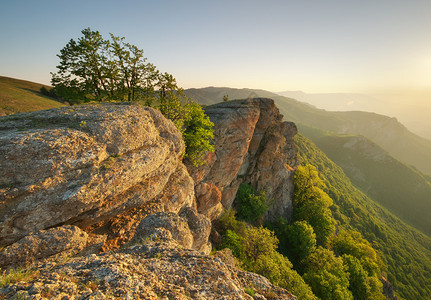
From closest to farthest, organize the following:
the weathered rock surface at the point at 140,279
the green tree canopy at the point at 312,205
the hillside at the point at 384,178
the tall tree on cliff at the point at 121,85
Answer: the weathered rock surface at the point at 140,279 → the tall tree on cliff at the point at 121,85 → the green tree canopy at the point at 312,205 → the hillside at the point at 384,178

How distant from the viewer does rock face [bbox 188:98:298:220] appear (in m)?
29.3

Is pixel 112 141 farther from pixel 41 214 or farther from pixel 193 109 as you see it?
pixel 193 109

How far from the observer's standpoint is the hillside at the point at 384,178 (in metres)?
115

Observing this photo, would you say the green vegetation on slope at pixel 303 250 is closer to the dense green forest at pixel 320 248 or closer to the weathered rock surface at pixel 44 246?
the dense green forest at pixel 320 248

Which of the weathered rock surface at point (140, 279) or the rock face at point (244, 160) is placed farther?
the rock face at point (244, 160)

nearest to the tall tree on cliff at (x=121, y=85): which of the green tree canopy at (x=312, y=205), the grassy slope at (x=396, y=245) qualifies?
the green tree canopy at (x=312, y=205)

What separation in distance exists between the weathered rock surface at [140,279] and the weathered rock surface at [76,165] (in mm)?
4884

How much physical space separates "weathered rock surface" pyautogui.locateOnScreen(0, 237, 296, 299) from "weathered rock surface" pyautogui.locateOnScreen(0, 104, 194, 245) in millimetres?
4884

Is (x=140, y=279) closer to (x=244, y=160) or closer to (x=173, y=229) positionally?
(x=173, y=229)

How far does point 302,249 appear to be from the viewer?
37.7m

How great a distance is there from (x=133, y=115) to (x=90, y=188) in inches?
264

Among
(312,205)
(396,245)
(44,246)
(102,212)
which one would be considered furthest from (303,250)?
(396,245)

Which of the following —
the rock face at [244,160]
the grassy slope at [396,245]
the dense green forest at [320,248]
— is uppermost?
the rock face at [244,160]

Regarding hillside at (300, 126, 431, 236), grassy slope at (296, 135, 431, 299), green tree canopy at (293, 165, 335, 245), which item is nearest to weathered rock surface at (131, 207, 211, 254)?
green tree canopy at (293, 165, 335, 245)
